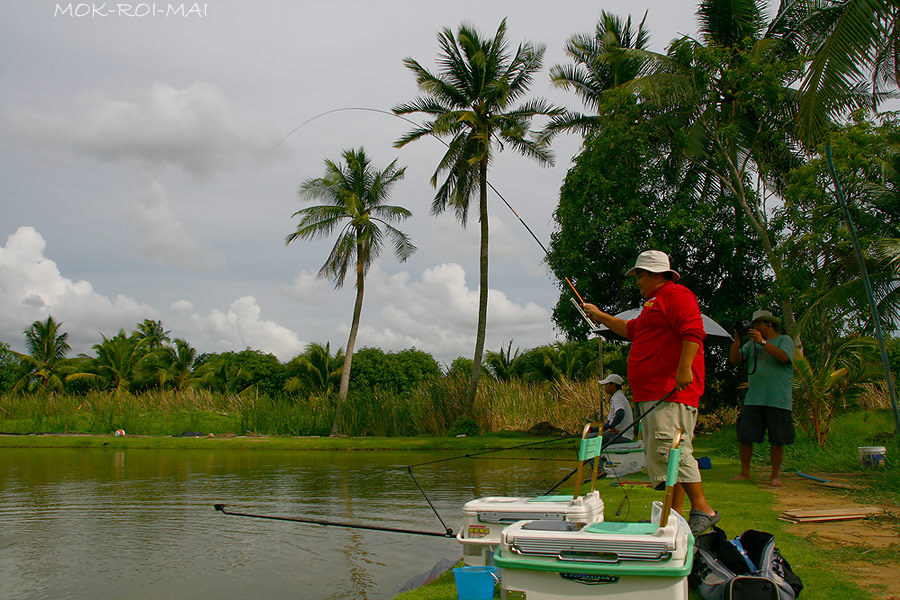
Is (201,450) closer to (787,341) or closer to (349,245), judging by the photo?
(349,245)

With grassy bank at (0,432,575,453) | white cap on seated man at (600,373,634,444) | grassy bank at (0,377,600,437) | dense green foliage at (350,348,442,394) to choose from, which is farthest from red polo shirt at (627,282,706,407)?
dense green foliage at (350,348,442,394)

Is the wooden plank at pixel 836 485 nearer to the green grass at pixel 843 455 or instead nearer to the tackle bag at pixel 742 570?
the green grass at pixel 843 455

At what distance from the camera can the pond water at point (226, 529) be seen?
5133 mm

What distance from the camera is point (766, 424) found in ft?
20.9

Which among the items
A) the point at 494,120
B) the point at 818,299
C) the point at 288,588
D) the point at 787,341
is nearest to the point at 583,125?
the point at 494,120

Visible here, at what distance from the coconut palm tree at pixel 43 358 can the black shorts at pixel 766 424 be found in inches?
1521

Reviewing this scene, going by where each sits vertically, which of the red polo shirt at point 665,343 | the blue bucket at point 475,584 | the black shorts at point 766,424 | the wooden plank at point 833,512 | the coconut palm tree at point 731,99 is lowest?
the blue bucket at point 475,584

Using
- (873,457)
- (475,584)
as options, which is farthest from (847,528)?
(873,457)

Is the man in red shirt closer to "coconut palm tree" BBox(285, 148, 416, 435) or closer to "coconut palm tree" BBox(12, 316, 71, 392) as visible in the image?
"coconut palm tree" BBox(285, 148, 416, 435)

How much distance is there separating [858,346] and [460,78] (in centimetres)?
1438

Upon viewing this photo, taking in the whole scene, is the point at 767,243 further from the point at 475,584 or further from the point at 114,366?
the point at 114,366

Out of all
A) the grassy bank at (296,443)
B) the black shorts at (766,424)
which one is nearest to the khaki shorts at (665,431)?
the black shorts at (766,424)

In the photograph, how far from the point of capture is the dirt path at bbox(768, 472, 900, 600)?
11.0 ft

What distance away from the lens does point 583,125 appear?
834 inches
